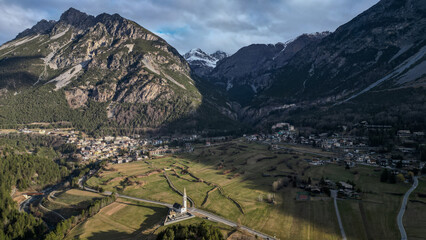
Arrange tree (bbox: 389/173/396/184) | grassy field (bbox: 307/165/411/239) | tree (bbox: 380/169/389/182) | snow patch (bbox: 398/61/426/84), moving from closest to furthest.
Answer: grassy field (bbox: 307/165/411/239), tree (bbox: 389/173/396/184), tree (bbox: 380/169/389/182), snow patch (bbox: 398/61/426/84)

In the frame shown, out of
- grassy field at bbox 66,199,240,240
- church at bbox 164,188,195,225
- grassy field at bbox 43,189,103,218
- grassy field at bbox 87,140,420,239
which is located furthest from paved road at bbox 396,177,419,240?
grassy field at bbox 43,189,103,218

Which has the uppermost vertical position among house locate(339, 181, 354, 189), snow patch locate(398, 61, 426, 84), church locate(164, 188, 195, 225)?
snow patch locate(398, 61, 426, 84)

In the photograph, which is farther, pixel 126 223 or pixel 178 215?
pixel 126 223

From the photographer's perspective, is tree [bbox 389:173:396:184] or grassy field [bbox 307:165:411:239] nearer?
grassy field [bbox 307:165:411:239]

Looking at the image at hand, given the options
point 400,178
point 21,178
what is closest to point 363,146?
point 400,178

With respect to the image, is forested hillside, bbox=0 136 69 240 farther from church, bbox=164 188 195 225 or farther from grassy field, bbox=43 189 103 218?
church, bbox=164 188 195 225

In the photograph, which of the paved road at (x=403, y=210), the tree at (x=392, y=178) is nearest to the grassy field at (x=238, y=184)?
the paved road at (x=403, y=210)

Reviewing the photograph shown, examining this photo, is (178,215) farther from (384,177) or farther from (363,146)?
(363,146)

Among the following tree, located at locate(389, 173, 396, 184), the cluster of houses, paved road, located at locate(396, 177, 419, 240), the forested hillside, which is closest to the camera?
paved road, located at locate(396, 177, 419, 240)

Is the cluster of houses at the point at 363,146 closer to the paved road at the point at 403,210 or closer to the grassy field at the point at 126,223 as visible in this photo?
the paved road at the point at 403,210
